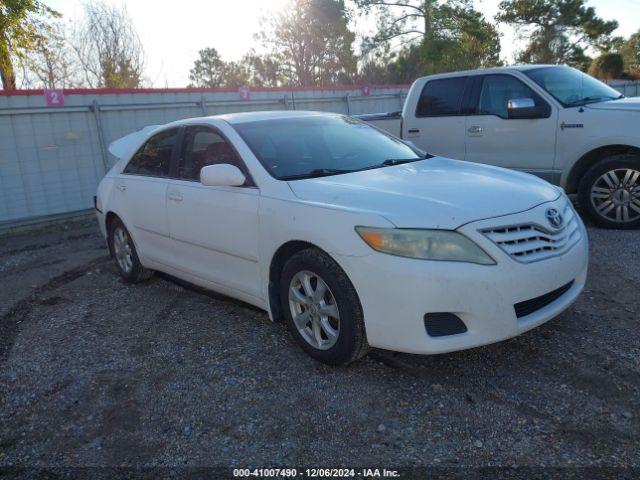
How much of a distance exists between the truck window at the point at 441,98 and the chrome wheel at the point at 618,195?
1.96 metres

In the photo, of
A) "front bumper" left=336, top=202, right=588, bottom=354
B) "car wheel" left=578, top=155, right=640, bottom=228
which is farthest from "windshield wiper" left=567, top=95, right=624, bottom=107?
"front bumper" left=336, top=202, right=588, bottom=354

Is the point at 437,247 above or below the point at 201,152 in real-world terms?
below

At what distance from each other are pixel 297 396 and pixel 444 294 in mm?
1007

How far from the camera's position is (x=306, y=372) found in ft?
11.3

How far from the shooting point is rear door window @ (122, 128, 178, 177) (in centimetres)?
485

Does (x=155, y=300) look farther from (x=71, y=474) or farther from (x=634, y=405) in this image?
(x=634, y=405)

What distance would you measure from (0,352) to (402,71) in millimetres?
33455

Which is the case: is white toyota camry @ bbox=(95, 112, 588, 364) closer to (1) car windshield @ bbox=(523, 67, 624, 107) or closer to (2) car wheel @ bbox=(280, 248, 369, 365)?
(2) car wheel @ bbox=(280, 248, 369, 365)

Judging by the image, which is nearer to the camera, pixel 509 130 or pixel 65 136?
pixel 509 130

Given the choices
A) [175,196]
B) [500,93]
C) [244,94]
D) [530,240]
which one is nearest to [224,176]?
[175,196]

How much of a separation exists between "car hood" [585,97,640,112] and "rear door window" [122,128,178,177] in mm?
4475

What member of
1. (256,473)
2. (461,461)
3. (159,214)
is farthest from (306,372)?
(159,214)

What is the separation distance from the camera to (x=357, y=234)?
3090 mm

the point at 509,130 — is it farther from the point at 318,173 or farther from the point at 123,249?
the point at 123,249
